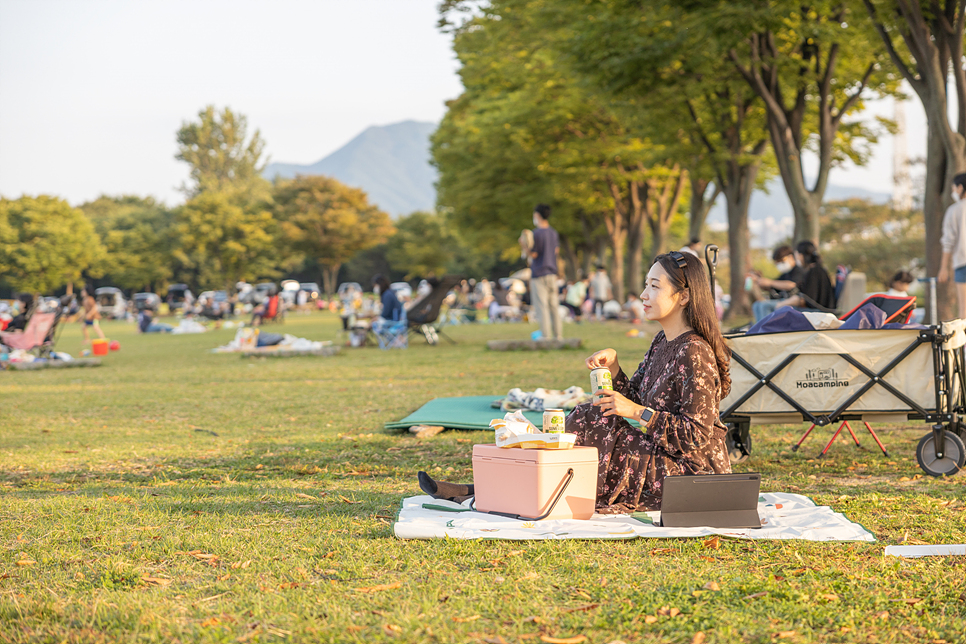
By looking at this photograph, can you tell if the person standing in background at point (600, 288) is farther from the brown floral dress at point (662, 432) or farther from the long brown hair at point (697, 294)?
the long brown hair at point (697, 294)

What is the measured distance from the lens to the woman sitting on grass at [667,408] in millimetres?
4031

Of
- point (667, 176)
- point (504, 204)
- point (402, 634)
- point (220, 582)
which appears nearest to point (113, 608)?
point (220, 582)

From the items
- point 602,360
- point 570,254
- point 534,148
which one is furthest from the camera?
point 570,254

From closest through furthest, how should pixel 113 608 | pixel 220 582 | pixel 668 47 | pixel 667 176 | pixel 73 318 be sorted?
pixel 113 608
pixel 220 582
pixel 668 47
pixel 667 176
pixel 73 318

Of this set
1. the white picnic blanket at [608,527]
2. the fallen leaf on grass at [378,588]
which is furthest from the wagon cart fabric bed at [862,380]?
the fallen leaf on grass at [378,588]

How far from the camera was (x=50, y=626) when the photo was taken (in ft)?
8.98

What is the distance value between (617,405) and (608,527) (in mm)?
532

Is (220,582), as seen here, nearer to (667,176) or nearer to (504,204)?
(667,176)

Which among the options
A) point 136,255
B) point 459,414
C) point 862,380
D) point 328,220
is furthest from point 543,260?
point 136,255

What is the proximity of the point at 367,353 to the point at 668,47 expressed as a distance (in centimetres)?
746

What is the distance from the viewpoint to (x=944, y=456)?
5.12 metres

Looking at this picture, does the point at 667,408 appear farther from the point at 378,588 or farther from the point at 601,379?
the point at 378,588

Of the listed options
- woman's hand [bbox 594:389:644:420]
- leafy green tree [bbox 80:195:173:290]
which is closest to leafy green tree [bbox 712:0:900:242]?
woman's hand [bbox 594:389:644:420]

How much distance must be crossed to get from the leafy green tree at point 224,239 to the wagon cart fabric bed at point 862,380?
64691 millimetres
